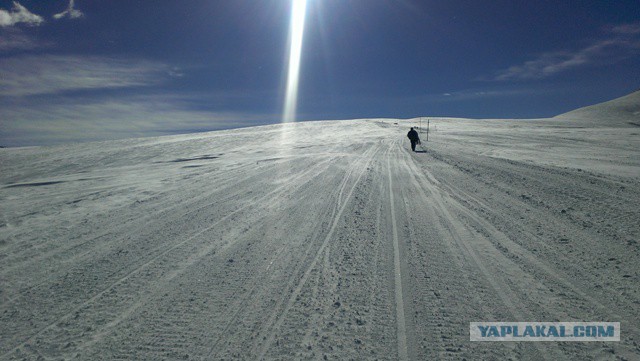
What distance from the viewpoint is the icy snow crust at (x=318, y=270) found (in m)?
2.87

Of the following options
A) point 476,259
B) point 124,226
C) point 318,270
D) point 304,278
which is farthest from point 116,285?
point 476,259

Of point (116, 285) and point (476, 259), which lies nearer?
point (116, 285)

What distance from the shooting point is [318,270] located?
13.5 feet

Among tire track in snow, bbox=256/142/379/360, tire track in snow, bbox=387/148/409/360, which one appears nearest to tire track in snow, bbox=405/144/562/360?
tire track in snow, bbox=387/148/409/360

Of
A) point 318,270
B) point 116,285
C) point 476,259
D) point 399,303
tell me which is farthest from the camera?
point 476,259


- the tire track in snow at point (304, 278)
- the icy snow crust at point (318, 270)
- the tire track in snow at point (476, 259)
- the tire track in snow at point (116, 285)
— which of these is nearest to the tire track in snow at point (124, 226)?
the icy snow crust at point (318, 270)

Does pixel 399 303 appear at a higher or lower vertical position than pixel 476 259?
lower

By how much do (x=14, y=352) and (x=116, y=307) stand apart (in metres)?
0.80

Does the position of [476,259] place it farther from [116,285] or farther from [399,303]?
[116,285]

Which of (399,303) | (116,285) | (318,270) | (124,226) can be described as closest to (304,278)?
(318,270)

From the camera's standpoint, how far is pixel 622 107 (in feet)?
282

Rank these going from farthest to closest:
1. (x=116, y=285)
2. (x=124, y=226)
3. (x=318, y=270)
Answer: (x=124, y=226), (x=318, y=270), (x=116, y=285)

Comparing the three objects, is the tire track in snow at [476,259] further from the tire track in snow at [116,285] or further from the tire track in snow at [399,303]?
the tire track in snow at [116,285]

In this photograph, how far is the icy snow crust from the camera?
2873 millimetres
